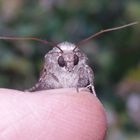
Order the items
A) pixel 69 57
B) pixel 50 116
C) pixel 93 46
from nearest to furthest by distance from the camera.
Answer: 1. pixel 50 116
2. pixel 69 57
3. pixel 93 46

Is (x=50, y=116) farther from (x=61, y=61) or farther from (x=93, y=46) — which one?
(x=93, y=46)

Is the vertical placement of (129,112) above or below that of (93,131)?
below

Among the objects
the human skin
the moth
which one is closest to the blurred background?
the moth

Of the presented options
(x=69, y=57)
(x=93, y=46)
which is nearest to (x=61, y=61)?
(x=69, y=57)

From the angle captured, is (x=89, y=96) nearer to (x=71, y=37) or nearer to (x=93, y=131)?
(x=93, y=131)

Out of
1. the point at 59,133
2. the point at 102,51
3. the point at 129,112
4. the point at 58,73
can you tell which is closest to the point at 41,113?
the point at 59,133

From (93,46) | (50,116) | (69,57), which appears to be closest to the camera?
(50,116)
